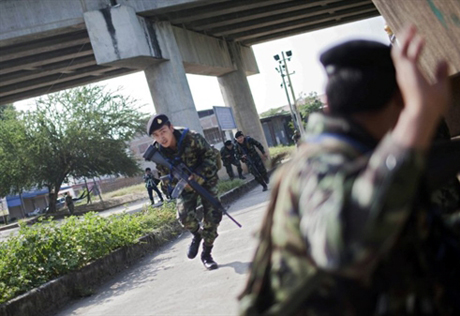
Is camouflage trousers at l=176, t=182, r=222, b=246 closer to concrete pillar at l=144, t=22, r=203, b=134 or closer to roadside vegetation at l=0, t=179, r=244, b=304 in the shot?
roadside vegetation at l=0, t=179, r=244, b=304

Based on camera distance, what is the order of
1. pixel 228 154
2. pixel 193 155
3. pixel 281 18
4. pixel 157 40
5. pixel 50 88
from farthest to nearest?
pixel 50 88 < pixel 281 18 < pixel 228 154 < pixel 157 40 < pixel 193 155

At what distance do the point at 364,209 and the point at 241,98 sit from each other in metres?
29.6

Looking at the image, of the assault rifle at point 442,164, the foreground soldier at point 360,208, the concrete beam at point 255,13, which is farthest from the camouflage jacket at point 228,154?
the foreground soldier at point 360,208

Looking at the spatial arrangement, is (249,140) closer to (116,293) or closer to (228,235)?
(228,235)

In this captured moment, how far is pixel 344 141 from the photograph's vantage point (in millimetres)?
1744

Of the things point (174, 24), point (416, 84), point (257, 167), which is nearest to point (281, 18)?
point (174, 24)

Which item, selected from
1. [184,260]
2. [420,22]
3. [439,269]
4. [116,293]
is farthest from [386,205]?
[184,260]

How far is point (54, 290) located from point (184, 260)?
199cm

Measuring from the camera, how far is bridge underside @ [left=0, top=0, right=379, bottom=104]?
68.8 feet

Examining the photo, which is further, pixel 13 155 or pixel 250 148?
pixel 13 155

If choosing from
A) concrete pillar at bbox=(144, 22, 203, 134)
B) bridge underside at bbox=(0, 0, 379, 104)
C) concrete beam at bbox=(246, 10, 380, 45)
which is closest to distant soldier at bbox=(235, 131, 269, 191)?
concrete pillar at bbox=(144, 22, 203, 134)

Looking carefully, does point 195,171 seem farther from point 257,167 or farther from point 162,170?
point 257,167

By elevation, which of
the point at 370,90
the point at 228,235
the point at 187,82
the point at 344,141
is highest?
the point at 187,82

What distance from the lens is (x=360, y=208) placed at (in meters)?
1.52
